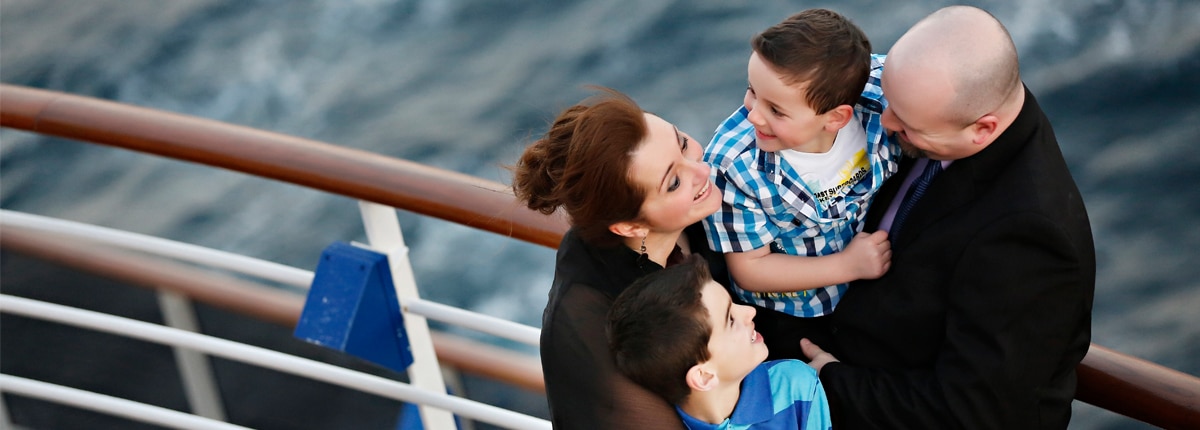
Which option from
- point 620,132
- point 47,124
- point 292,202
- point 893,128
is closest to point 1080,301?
point 893,128

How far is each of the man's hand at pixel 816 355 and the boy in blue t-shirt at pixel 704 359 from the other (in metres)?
0.07

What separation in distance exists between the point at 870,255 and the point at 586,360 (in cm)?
43

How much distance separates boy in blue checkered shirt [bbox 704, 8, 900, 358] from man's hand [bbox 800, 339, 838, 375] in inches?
1.1

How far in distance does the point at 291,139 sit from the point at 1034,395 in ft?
4.03

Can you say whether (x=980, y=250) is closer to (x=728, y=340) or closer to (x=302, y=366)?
(x=728, y=340)

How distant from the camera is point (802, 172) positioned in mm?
1745

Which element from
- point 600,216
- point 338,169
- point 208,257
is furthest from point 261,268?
point 600,216

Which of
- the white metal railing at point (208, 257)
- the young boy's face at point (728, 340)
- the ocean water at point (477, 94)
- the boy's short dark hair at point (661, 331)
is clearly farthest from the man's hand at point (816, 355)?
the ocean water at point (477, 94)

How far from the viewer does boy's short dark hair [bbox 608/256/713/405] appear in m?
1.54

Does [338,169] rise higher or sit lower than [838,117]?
higher

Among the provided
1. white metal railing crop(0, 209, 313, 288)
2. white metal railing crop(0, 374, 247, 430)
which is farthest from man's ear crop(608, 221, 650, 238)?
white metal railing crop(0, 374, 247, 430)

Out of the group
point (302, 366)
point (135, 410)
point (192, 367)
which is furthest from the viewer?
point (192, 367)

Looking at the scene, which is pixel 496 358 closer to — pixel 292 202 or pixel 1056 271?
pixel 1056 271

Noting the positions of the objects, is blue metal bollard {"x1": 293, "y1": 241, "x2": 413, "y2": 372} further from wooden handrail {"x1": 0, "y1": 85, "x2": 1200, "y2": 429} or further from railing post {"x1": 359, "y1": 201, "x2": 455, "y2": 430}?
wooden handrail {"x1": 0, "y1": 85, "x2": 1200, "y2": 429}
